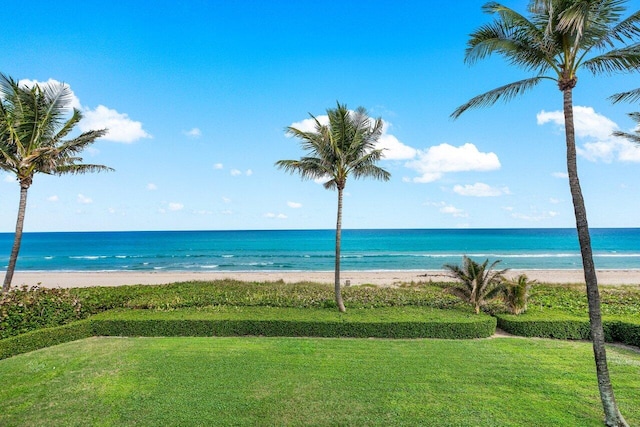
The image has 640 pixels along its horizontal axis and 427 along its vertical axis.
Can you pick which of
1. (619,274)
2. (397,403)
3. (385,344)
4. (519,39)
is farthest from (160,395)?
(619,274)

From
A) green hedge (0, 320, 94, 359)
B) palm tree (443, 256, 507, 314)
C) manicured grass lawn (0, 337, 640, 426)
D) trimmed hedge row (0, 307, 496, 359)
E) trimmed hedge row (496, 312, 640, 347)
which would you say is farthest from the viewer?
palm tree (443, 256, 507, 314)

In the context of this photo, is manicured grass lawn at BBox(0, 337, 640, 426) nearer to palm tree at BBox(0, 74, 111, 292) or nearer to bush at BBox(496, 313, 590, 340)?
bush at BBox(496, 313, 590, 340)

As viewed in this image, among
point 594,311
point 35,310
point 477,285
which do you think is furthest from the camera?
point 477,285

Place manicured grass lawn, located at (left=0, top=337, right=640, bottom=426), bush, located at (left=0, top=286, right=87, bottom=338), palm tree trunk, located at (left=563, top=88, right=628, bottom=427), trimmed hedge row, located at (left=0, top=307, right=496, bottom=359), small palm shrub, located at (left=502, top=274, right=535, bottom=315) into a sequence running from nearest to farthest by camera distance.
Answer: palm tree trunk, located at (left=563, top=88, right=628, bottom=427) → manicured grass lawn, located at (left=0, top=337, right=640, bottom=426) → bush, located at (left=0, top=286, right=87, bottom=338) → trimmed hedge row, located at (left=0, top=307, right=496, bottom=359) → small palm shrub, located at (left=502, top=274, right=535, bottom=315)

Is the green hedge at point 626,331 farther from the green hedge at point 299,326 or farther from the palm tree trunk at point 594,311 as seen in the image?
the palm tree trunk at point 594,311

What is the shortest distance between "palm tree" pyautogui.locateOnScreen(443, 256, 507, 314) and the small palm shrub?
0.92ft

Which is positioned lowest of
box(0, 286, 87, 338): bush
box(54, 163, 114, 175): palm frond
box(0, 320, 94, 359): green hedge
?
box(0, 320, 94, 359): green hedge

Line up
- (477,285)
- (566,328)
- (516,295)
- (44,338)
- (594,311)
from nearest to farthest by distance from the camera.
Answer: (594,311)
(44,338)
(566,328)
(516,295)
(477,285)

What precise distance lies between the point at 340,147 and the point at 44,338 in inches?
477

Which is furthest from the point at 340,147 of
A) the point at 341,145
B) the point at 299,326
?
the point at 299,326

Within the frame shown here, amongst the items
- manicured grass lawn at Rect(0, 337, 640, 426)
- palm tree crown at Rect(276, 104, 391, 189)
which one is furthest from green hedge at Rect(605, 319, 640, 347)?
palm tree crown at Rect(276, 104, 391, 189)

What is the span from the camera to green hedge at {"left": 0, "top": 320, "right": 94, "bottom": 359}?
32.5 feet

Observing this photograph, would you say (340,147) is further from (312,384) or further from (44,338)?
(44,338)

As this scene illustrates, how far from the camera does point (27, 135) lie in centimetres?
1268
